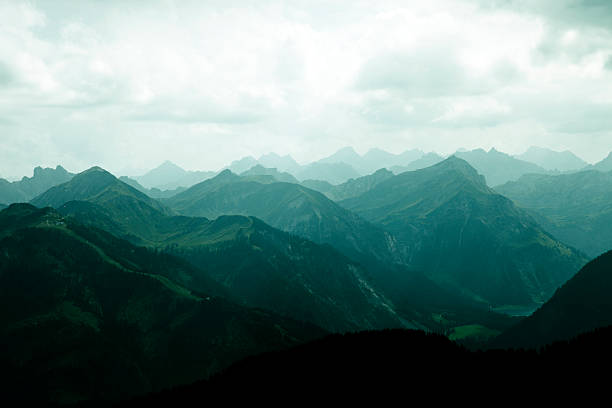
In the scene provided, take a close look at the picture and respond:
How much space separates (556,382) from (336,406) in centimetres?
9003

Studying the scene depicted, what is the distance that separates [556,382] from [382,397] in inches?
2771

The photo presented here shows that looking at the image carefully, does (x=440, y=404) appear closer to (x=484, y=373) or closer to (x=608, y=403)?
(x=484, y=373)

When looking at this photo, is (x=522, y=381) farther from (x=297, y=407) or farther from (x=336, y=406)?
(x=297, y=407)

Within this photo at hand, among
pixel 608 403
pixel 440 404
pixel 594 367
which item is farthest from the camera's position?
pixel 594 367

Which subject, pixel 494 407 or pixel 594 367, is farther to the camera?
pixel 594 367

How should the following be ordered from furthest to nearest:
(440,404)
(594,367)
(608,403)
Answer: (594,367), (440,404), (608,403)

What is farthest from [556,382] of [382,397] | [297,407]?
[297,407]

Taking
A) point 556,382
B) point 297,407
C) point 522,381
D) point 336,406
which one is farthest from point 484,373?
point 297,407

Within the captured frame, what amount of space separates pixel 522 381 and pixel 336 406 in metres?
77.4

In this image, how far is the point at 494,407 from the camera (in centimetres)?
16975

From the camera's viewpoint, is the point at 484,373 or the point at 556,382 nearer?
the point at 556,382

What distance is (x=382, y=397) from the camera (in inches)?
7633

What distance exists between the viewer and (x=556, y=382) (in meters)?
185

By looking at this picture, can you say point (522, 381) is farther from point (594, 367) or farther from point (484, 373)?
point (594, 367)
